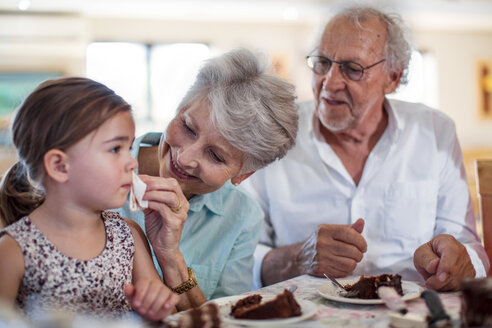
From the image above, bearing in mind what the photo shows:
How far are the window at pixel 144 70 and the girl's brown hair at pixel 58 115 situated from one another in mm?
6685

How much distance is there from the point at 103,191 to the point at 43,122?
18 centimetres

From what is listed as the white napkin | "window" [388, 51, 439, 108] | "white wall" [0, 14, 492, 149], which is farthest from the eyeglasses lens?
"window" [388, 51, 439, 108]

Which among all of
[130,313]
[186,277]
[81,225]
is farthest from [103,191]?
[186,277]

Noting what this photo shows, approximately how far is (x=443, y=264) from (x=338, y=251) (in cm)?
37

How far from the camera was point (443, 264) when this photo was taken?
56.0 inches

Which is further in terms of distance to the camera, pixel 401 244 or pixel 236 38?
pixel 236 38

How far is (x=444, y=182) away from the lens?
2.19 metres

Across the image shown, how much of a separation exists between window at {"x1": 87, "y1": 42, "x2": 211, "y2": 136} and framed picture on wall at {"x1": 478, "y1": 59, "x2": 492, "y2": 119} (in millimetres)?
4921

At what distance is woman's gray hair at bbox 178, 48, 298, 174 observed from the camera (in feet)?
5.30

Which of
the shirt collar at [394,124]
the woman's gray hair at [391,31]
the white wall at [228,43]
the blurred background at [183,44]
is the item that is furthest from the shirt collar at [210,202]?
the blurred background at [183,44]

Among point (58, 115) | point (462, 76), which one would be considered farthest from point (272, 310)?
point (462, 76)

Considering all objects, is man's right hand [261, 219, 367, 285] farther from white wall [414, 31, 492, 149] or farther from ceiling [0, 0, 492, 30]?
white wall [414, 31, 492, 149]

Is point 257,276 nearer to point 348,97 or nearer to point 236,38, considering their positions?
point 348,97

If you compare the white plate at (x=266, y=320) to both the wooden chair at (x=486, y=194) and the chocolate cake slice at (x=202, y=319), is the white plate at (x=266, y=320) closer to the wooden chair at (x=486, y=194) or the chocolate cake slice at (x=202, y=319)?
the chocolate cake slice at (x=202, y=319)
